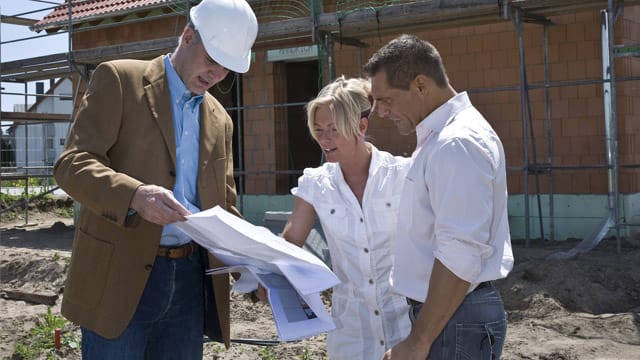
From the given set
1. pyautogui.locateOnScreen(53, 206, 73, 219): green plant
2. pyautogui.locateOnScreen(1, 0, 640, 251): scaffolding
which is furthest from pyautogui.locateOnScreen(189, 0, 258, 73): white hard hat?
pyautogui.locateOnScreen(53, 206, 73, 219): green plant

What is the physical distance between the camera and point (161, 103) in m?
2.48

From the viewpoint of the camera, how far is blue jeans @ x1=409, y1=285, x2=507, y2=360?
2002 millimetres

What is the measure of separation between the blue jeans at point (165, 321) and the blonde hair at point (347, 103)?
0.71 meters

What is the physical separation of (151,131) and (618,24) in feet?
25.8

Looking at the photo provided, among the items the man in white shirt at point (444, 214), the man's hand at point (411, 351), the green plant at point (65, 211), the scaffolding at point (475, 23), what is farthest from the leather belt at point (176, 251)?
the green plant at point (65, 211)

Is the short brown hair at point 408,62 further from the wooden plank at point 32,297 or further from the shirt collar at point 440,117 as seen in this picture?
the wooden plank at point 32,297

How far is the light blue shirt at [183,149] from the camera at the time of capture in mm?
2531

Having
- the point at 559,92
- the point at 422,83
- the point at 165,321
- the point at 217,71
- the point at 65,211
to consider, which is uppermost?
the point at 559,92

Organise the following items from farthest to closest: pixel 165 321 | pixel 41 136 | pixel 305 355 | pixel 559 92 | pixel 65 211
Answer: pixel 41 136
pixel 65 211
pixel 559 92
pixel 305 355
pixel 165 321

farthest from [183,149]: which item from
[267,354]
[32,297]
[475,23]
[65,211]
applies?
[65,211]

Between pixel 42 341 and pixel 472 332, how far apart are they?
4782mm

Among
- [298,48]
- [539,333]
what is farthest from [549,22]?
[539,333]

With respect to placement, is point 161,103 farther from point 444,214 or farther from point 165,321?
point 444,214

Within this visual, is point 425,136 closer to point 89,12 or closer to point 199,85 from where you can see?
point 199,85
